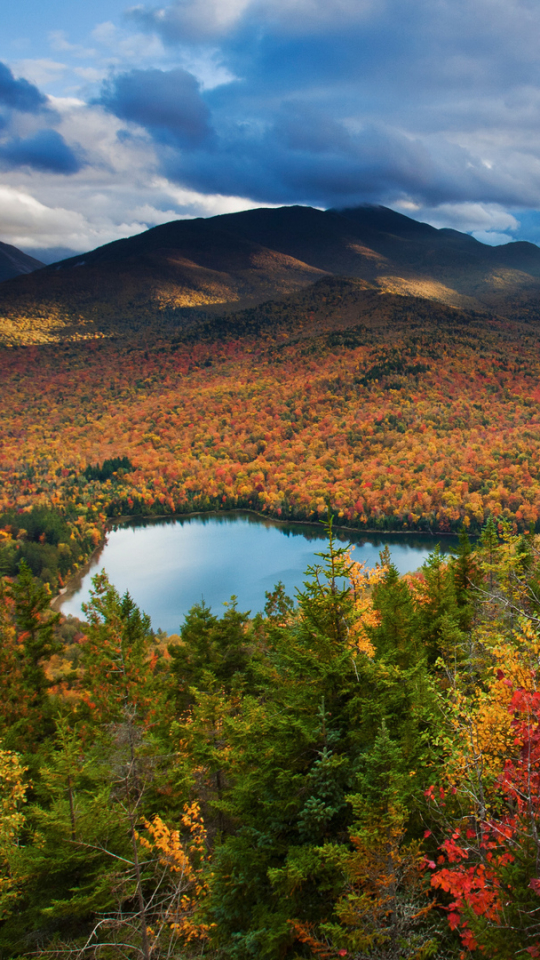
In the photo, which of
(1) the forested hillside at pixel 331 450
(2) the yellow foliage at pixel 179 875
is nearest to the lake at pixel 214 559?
(1) the forested hillside at pixel 331 450

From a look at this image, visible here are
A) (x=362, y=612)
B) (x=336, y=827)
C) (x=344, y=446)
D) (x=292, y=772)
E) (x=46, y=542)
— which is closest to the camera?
(x=336, y=827)

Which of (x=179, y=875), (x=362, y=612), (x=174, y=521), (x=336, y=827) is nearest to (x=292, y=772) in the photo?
(x=336, y=827)

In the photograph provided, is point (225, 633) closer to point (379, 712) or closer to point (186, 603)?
point (379, 712)

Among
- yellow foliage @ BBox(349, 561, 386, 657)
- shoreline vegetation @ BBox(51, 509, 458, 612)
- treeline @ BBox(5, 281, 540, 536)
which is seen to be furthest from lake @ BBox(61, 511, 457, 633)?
yellow foliage @ BBox(349, 561, 386, 657)

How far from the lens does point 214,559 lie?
89.1m

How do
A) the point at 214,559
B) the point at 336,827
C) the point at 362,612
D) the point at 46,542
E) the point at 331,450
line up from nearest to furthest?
the point at 336,827, the point at 362,612, the point at 214,559, the point at 46,542, the point at 331,450

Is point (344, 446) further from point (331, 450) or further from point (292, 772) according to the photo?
point (292, 772)

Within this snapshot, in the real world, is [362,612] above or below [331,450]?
above

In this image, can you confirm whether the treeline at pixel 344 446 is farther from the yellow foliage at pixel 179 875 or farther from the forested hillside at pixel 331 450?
the yellow foliage at pixel 179 875

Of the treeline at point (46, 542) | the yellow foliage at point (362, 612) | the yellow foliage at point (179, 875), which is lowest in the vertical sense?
the treeline at point (46, 542)

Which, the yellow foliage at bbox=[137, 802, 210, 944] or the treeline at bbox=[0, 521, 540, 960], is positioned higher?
the treeline at bbox=[0, 521, 540, 960]

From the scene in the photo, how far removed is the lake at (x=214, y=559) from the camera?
244ft

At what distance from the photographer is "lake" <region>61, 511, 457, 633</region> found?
244 feet

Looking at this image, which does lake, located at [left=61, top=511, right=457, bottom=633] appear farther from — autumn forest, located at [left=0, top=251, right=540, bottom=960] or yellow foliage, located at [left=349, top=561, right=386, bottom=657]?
yellow foliage, located at [left=349, top=561, right=386, bottom=657]
